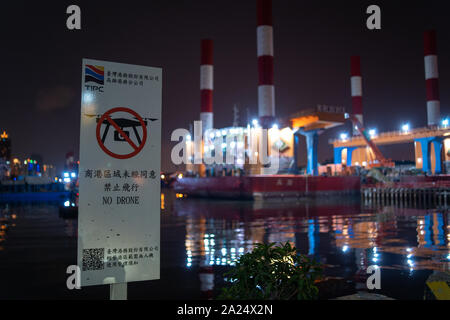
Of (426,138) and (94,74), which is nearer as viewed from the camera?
(94,74)

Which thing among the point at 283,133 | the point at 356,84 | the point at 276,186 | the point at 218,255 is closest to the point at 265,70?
the point at 283,133

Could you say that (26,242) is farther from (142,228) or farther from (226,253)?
(142,228)

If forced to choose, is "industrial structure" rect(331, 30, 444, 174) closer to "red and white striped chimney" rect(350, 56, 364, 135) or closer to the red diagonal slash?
"red and white striped chimney" rect(350, 56, 364, 135)

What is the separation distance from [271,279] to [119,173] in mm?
1849

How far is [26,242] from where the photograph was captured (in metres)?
12.6

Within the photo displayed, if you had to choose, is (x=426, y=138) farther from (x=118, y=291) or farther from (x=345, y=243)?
(x=118, y=291)

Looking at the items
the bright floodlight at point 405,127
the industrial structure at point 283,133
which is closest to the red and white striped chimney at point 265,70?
the industrial structure at point 283,133

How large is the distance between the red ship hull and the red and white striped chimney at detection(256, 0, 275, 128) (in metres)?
11.5

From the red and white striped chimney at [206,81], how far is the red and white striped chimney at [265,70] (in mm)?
17439

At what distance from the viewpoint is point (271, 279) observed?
3.77 m

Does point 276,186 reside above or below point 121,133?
below

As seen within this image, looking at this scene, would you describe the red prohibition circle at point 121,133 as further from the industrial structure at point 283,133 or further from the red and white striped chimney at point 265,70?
the red and white striped chimney at point 265,70

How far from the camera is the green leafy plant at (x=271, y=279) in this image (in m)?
3.64

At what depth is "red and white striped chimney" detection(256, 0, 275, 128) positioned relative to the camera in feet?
179
